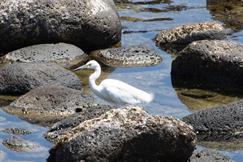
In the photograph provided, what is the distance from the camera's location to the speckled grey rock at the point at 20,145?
12.9 m

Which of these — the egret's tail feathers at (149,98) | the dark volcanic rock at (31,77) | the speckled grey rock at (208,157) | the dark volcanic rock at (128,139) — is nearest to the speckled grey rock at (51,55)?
the dark volcanic rock at (31,77)

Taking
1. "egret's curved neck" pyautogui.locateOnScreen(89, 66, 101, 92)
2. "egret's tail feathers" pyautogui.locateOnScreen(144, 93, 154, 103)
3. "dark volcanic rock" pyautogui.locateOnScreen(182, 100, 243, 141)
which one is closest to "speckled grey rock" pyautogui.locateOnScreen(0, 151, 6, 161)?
"dark volcanic rock" pyautogui.locateOnScreen(182, 100, 243, 141)

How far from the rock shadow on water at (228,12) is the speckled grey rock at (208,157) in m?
9.34

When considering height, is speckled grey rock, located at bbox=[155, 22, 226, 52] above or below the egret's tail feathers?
below

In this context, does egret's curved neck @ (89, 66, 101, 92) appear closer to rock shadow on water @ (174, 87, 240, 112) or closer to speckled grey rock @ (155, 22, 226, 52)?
rock shadow on water @ (174, 87, 240, 112)

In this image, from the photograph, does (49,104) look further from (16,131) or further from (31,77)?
(31,77)

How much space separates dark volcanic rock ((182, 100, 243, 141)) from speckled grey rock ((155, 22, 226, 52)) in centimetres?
607

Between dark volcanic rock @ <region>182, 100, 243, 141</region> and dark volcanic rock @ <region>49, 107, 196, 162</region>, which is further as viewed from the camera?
dark volcanic rock @ <region>182, 100, 243, 141</region>

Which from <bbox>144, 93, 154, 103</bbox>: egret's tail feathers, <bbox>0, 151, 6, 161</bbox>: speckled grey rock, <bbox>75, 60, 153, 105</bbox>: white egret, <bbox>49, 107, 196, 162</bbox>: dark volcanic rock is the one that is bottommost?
<bbox>144, 93, 154, 103</bbox>: egret's tail feathers

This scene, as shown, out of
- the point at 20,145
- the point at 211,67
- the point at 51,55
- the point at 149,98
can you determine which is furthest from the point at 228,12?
the point at 20,145

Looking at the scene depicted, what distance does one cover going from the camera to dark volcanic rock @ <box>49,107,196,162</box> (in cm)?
1171

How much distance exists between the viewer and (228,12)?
23.6 meters

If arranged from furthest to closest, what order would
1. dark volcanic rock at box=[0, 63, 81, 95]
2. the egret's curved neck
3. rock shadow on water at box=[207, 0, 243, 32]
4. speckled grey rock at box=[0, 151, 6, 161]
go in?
rock shadow on water at box=[207, 0, 243, 32], dark volcanic rock at box=[0, 63, 81, 95], the egret's curved neck, speckled grey rock at box=[0, 151, 6, 161]

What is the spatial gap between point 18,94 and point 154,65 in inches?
135
